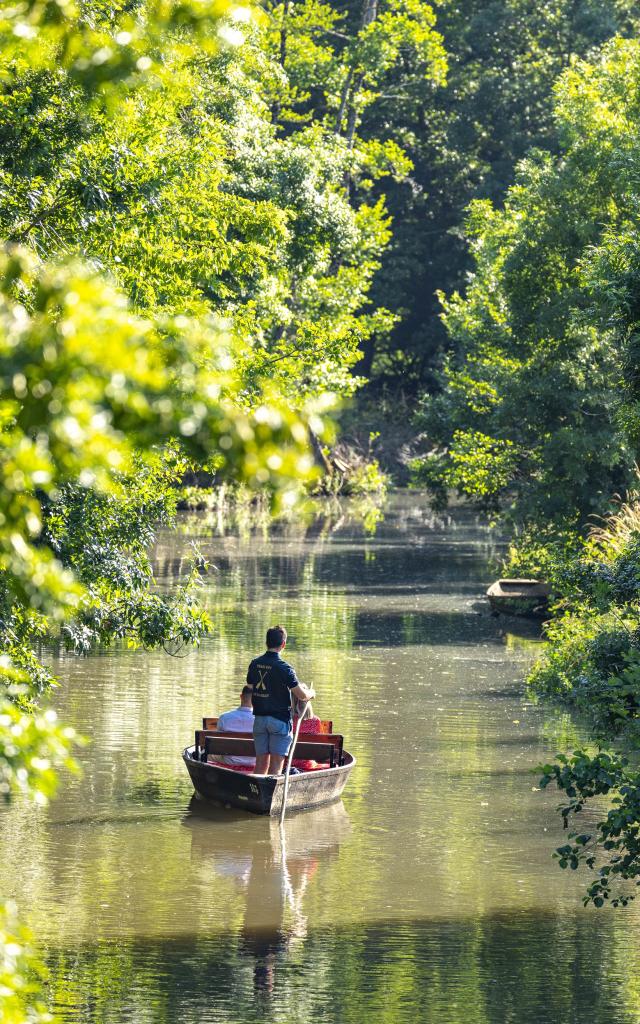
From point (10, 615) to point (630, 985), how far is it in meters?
5.68

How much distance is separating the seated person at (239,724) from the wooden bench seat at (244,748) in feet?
0.16

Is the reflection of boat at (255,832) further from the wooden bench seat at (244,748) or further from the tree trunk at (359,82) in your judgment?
the tree trunk at (359,82)

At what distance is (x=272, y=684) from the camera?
16.8 m

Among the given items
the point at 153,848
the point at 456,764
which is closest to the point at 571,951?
the point at 153,848

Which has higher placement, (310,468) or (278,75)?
(278,75)

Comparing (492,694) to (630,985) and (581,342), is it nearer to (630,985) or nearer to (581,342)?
(581,342)

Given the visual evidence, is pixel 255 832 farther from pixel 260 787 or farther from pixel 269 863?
pixel 269 863

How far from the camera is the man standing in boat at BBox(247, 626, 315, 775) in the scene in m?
16.7

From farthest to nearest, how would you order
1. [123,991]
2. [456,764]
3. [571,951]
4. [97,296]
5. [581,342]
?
[581,342]
[456,764]
[571,951]
[123,991]
[97,296]

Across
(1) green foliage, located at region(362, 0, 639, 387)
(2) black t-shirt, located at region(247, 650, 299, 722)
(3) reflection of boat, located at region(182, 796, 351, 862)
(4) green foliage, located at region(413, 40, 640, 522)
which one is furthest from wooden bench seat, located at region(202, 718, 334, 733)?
(1) green foliage, located at region(362, 0, 639, 387)

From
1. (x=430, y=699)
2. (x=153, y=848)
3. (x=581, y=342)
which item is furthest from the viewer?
(x=581, y=342)

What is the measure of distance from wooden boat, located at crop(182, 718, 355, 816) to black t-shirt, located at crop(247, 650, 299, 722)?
68cm

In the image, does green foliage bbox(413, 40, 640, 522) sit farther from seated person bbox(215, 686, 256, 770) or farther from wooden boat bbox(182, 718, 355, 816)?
seated person bbox(215, 686, 256, 770)

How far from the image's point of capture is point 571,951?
13062mm
